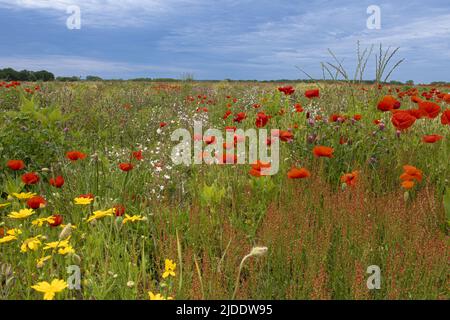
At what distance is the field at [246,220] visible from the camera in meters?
2.05

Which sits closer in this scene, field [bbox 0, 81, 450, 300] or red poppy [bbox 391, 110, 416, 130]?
field [bbox 0, 81, 450, 300]

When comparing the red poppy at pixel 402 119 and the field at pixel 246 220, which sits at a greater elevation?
the red poppy at pixel 402 119

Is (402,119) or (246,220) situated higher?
(402,119)

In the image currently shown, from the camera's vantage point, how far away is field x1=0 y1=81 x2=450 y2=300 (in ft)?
6.74

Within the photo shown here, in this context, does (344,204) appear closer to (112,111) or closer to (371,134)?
(371,134)

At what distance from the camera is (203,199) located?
311cm

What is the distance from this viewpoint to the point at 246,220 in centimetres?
298

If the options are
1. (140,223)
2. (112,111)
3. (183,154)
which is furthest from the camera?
(112,111)

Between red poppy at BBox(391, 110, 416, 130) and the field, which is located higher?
red poppy at BBox(391, 110, 416, 130)

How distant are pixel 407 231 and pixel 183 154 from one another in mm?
2726

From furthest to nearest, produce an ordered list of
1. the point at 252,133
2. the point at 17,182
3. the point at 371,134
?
the point at 252,133, the point at 371,134, the point at 17,182

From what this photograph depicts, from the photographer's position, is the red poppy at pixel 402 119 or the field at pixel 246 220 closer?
the field at pixel 246 220
